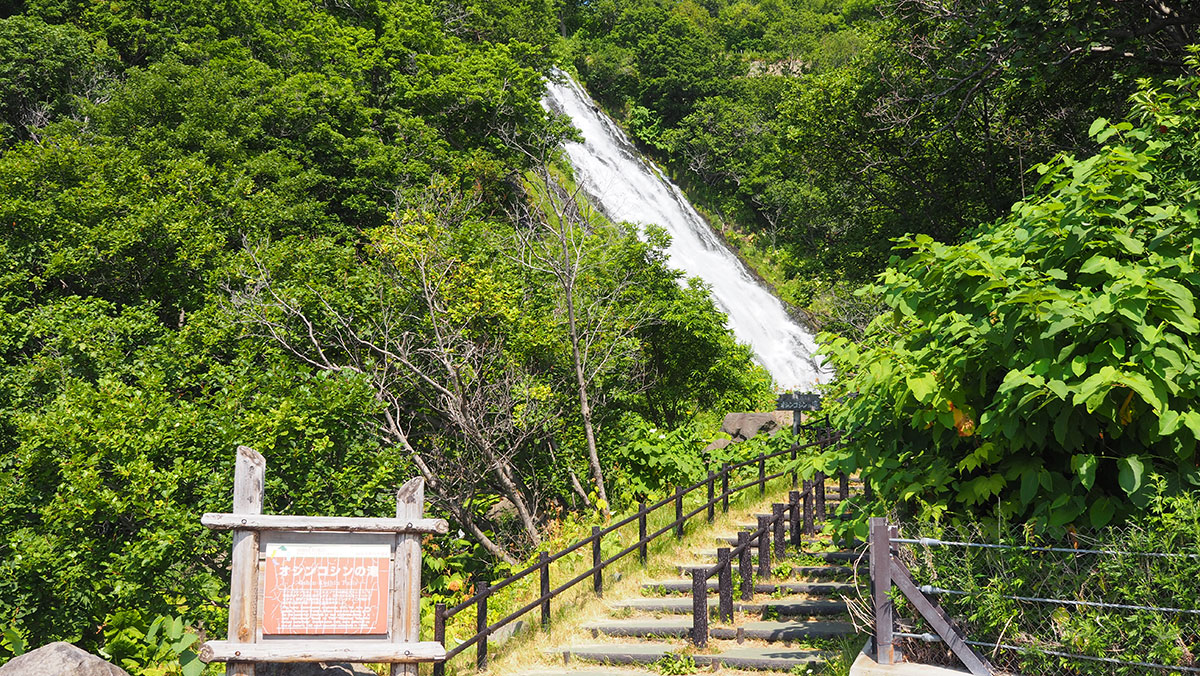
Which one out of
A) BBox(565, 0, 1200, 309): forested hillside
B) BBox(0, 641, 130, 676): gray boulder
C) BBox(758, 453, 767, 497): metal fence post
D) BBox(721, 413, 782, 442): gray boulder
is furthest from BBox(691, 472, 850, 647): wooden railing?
BBox(721, 413, 782, 442): gray boulder

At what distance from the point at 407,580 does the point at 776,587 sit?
4.44 m

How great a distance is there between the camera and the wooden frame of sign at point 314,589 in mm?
5754

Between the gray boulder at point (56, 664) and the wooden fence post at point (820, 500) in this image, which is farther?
the wooden fence post at point (820, 500)

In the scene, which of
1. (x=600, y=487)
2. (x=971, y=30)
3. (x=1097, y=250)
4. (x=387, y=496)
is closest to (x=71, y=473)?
(x=387, y=496)

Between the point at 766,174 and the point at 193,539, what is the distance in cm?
4191

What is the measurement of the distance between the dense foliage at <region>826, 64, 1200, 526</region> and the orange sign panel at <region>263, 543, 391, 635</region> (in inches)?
133

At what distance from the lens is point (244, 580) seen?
5.77 m

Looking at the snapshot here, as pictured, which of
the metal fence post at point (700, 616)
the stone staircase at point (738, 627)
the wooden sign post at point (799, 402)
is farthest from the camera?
the wooden sign post at point (799, 402)

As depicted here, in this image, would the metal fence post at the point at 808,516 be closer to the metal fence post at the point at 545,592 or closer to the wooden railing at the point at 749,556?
the wooden railing at the point at 749,556

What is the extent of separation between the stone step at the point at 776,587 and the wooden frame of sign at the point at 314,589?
4.07 m

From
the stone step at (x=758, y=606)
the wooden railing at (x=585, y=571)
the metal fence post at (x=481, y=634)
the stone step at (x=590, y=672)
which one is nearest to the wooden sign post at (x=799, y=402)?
the wooden railing at (x=585, y=571)

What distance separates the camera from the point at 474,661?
8.23m

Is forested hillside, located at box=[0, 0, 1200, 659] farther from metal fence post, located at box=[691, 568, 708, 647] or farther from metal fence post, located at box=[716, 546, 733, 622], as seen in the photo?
metal fence post, located at box=[716, 546, 733, 622]

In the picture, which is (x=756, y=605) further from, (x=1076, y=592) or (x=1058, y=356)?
(x=1058, y=356)
